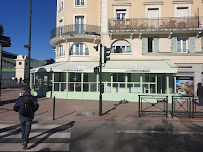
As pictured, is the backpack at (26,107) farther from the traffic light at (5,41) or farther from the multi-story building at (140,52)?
the multi-story building at (140,52)

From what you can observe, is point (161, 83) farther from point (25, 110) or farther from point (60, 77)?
point (25, 110)

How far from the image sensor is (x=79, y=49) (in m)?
16.5

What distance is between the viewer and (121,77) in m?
14.5

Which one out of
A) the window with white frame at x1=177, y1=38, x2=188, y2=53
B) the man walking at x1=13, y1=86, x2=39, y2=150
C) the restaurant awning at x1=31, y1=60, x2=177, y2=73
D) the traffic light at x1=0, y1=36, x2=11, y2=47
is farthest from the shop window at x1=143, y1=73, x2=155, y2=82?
the man walking at x1=13, y1=86, x2=39, y2=150

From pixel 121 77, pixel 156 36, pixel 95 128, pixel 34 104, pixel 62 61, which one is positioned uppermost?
pixel 156 36

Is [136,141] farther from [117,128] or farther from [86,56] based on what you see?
[86,56]

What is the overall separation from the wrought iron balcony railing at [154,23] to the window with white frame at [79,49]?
357cm

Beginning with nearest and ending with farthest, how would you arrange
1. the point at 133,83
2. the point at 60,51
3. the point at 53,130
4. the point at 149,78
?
the point at 53,130, the point at 133,83, the point at 149,78, the point at 60,51

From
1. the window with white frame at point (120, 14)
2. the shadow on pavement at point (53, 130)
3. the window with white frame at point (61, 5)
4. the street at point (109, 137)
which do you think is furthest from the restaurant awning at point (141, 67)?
the window with white frame at point (61, 5)

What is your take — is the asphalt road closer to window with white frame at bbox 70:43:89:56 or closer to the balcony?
window with white frame at bbox 70:43:89:56

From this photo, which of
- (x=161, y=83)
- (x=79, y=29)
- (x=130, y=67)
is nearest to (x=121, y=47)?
(x=130, y=67)

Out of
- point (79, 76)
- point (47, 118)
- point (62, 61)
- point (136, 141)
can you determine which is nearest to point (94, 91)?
point (79, 76)

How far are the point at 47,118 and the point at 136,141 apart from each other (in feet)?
15.1

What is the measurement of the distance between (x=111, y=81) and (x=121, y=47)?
3.82 meters
